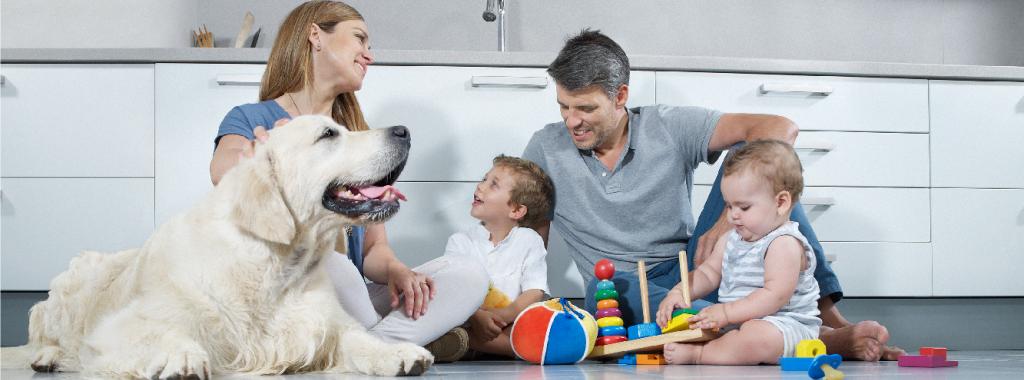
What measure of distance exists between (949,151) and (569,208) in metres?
1.44

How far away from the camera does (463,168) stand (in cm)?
300

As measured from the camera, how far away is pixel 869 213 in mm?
3145

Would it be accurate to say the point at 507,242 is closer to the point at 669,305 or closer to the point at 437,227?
the point at 437,227

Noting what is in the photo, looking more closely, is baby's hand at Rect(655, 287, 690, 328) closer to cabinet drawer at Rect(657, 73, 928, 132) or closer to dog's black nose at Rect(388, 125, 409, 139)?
dog's black nose at Rect(388, 125, 409, 139)

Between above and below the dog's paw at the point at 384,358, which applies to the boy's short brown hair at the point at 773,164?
above

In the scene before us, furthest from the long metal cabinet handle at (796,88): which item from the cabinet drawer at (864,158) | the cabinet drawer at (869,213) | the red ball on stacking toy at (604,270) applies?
the red ball on stacking toy at (604,270)

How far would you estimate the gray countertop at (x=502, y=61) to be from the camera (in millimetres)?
2926

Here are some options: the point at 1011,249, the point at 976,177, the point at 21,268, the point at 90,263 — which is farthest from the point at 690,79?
the point at 21,268

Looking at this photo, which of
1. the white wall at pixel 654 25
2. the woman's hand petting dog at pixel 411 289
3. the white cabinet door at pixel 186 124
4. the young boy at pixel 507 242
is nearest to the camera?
the woman's hand petting dog at pixel 411 289

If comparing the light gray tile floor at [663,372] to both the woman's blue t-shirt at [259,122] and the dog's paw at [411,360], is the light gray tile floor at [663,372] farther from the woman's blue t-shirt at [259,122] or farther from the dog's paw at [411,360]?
the woman's blue t-shirt at [259,122]

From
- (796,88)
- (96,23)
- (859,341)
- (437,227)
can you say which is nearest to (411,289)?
(437,227)

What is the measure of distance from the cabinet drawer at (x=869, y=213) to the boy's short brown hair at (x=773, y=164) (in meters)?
1.00

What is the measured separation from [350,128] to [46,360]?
36.0 inches

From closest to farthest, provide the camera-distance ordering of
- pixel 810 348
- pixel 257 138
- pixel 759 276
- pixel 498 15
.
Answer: pixel 257 138
pixel 810 348
pixel 759 276
pixel 498 15
